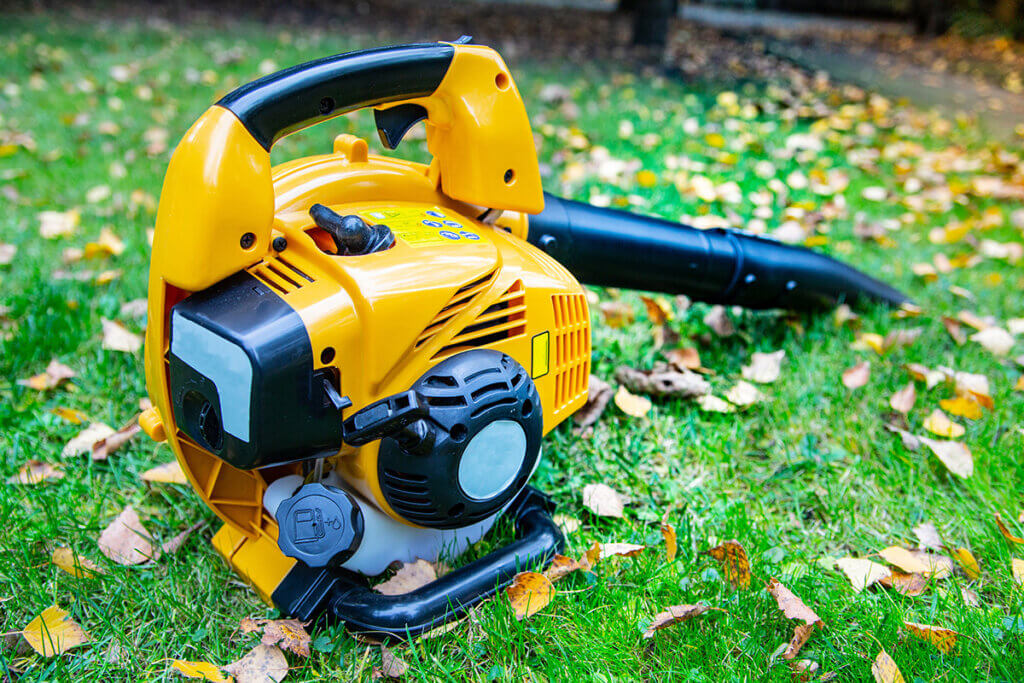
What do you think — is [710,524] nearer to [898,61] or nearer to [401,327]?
[401,327]

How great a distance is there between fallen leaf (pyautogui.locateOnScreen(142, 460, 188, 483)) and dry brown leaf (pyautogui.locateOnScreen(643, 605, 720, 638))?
1.03m

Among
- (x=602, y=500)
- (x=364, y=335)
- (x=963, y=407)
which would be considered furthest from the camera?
(x=963, y=407)

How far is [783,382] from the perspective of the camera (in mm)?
2076

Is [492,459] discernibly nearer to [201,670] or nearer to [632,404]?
[201,670]

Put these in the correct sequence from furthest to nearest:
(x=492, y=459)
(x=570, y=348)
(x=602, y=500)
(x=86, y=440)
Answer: (x=86, y=440) < (x=602, y=500) < (x=570, y=348) < (x=492, y=459)

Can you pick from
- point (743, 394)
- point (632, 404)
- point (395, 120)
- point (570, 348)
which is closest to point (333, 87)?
point (395, 120)

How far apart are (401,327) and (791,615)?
85 cm

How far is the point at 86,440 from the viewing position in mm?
1770

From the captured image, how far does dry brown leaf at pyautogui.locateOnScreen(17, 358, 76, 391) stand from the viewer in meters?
1.95

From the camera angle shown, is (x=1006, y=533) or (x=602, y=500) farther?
(x=602, y=500)

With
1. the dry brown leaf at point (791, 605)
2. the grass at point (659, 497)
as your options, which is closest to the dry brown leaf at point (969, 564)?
the grass at point (659, 497)

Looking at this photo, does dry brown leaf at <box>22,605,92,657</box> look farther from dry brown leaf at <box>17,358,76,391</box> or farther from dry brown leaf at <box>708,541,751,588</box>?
dry brown leaf at <box>708,541,751,588</box>

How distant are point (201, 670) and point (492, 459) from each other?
589 mm

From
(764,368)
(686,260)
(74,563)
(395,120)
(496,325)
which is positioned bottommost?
(764,368)
